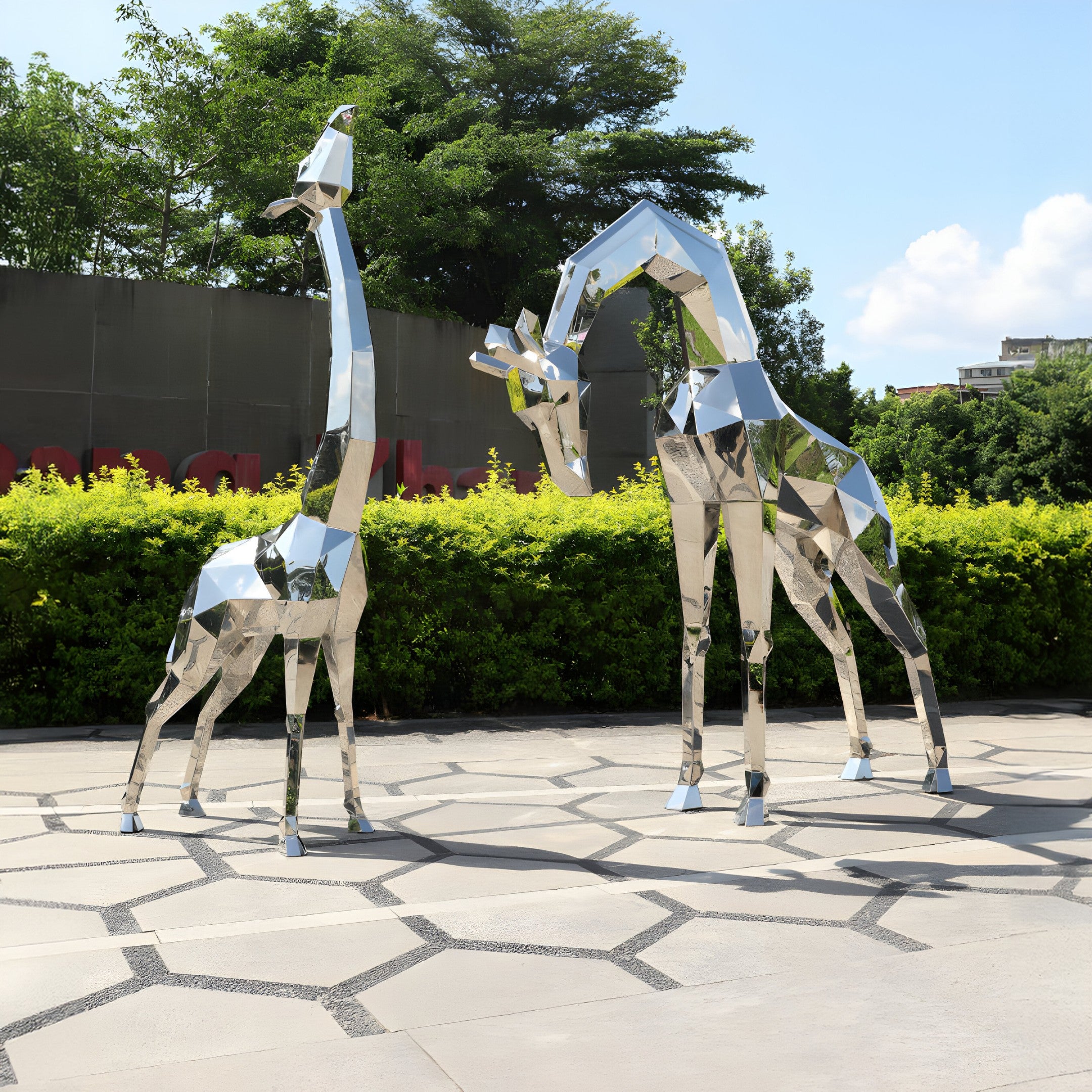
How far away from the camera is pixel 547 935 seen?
3244 millimetres

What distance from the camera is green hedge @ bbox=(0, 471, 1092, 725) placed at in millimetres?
7176

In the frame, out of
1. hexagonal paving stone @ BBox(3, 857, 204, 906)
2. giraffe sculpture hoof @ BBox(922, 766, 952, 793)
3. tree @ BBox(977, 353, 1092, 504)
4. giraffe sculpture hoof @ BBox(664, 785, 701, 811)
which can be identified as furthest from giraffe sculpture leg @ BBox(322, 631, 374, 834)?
tree @ BBox(977, 353, 1092, 504)

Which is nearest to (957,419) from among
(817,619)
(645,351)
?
(645,351)

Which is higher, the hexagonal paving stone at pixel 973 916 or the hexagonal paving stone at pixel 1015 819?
the hexagonal paving stone at pixel 1015 819

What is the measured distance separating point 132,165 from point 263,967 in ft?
70.9

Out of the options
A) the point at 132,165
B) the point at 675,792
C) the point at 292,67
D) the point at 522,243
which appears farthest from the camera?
the point at 292,67

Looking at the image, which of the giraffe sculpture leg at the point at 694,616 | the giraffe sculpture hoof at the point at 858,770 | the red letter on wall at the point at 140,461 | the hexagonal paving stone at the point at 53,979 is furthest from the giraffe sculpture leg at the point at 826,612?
the red letter on wall at the point at 140,461

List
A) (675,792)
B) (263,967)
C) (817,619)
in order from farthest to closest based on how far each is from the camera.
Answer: (817,619), (675,792), (263,967)

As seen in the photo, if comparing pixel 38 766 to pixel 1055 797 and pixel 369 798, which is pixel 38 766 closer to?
pixel 369 798

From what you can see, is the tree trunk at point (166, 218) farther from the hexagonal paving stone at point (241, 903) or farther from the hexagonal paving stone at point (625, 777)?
the hexagonal paving stone at point (241, 903)

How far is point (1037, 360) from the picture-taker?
1713 inches

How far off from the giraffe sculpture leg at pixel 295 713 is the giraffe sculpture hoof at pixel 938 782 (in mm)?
3157

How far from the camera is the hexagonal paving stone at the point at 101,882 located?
357 centimetres

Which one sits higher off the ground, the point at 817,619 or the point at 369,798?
the point at 817,619
